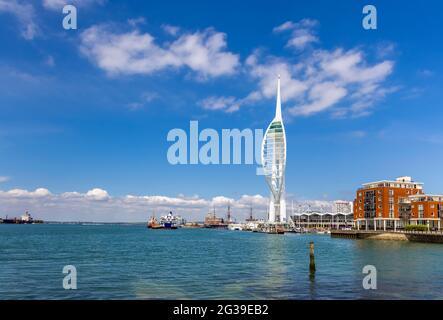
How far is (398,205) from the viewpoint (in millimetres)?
162500

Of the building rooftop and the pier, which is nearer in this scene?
the pier

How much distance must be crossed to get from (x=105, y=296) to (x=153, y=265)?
25427 mm

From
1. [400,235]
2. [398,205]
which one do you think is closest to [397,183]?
[398,205]

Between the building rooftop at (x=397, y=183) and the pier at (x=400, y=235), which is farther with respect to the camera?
the building rooftop at (x=397, y=183)

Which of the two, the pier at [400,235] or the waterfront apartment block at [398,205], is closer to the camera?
the pier at [400,235]

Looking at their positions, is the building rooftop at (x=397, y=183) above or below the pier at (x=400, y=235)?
above

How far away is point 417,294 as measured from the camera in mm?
37344

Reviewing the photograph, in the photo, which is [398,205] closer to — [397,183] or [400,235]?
[397,183]

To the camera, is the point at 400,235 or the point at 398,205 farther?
the point at 398,205

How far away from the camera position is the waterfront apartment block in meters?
149

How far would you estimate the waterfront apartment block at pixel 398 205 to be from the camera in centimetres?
14912

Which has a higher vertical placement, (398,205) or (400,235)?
(398,205)
